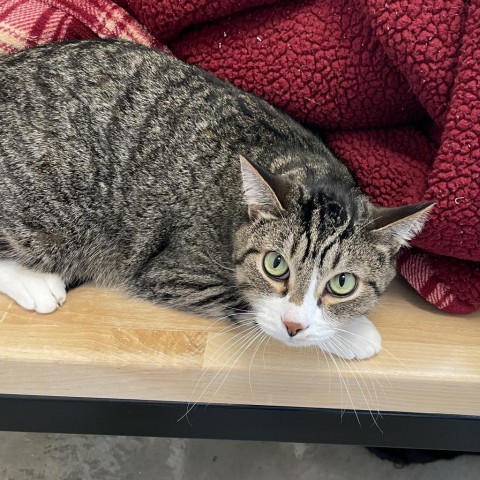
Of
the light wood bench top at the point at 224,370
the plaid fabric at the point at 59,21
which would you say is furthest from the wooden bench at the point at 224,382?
the plaid fabric at the point at 59,21

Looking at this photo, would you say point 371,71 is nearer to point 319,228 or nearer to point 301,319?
point 319,228

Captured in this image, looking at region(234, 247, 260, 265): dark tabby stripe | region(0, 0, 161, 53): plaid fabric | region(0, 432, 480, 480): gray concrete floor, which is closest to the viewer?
region(234, 247, 260, 265): dark tabby stripe

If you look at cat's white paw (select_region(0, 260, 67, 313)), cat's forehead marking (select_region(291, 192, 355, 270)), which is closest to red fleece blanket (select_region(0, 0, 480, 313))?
cat's forehead marking (select_region(291, 192, 355, 270))

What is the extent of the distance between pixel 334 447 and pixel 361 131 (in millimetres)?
749

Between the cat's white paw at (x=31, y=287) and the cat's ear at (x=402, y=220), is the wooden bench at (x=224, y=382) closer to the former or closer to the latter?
the cat's white paw at (x=31, y=287)

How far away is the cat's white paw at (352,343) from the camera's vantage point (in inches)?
34.2

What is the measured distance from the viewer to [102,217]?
3.35 ft

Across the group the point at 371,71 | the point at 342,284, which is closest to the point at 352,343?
the point at 342,284

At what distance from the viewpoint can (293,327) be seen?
80 centimetres

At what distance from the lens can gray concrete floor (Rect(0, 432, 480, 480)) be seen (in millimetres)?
1270

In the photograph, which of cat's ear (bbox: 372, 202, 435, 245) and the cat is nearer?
cat's ear (bbox: 372, 202, 435, 245)

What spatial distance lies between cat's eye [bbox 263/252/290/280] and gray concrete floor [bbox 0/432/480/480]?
63cm

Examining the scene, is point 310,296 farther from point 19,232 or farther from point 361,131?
point 19,232

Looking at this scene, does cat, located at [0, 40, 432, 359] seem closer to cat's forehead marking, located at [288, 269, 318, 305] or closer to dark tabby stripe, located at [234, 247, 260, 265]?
dark tabby stripe, located at [234, 247, 260, 265]
